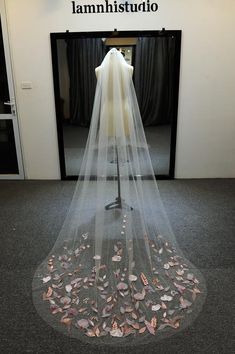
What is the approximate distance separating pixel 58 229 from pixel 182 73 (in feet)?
7.33

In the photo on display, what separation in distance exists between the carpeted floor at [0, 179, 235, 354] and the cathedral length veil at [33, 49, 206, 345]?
66mm

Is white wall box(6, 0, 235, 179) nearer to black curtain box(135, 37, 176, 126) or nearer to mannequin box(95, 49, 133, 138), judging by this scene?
black curtain box(135, 37, 176, 126)

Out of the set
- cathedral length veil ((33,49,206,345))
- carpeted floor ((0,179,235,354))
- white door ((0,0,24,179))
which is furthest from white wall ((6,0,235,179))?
cathedral length veil ((33,49,206,345))

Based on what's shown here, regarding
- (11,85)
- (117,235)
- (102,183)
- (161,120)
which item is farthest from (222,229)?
(11,85)

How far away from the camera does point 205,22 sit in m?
3.19

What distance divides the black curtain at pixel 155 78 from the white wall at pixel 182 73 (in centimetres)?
14

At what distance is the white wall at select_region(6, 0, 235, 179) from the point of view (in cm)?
316

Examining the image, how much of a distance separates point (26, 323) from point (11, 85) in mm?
2691

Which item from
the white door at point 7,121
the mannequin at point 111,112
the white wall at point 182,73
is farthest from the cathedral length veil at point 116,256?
the white door at point 7,121

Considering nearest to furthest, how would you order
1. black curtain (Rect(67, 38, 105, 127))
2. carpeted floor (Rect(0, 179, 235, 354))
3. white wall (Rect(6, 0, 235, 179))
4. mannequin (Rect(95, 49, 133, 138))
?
carpeted floor (Rect(0, 179, 235, 354))
mannequin (Rect(95, 49, 133, 138))
white wall (Rect(6, 0, 235, 179))
black curtain (Rect(67, 38, 105, 127))

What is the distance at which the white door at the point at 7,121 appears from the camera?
3.29m

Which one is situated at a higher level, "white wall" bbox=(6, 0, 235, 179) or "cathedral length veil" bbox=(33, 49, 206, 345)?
"white wall" bbox=(6, 0, 235, 179)

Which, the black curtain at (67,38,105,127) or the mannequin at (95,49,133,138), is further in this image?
the black curtain at (67,38,105,127)

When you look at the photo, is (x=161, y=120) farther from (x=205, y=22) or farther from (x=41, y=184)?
(x=41, y=184)
